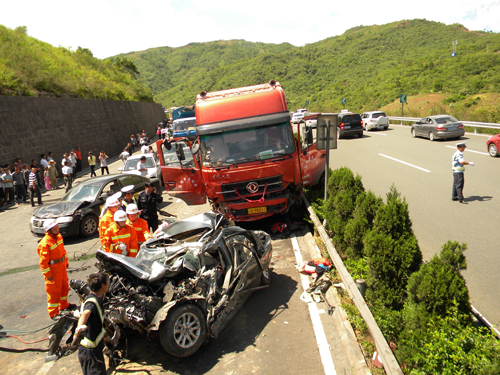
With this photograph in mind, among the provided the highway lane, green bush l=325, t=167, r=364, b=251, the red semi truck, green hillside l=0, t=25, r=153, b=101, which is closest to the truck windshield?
the red semi truck

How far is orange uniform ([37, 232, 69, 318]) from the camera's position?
6406mm

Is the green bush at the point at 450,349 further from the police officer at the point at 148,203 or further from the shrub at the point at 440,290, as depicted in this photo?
the police officer at the point at 148,203

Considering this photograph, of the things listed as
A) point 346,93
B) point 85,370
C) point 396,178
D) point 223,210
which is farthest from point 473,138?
point 346,93

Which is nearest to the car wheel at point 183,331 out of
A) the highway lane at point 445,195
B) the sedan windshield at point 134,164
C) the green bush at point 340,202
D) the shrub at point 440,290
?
the shrub at point 440,290

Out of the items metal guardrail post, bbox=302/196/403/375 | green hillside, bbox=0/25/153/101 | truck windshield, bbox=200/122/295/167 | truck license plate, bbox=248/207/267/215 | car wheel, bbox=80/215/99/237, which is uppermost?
green hillside, bbox=0/25/153/101

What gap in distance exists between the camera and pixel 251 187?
368 inches

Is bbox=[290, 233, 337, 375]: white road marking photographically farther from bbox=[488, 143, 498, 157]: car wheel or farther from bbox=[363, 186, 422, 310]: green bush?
bbox=[488, 143, 498, 157]: car wheel

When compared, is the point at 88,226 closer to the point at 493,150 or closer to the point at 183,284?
the point at 183,284

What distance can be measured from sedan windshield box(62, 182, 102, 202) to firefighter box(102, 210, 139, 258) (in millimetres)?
5553

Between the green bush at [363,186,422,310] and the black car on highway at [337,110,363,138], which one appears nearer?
the green bush at [363,186,422,310]

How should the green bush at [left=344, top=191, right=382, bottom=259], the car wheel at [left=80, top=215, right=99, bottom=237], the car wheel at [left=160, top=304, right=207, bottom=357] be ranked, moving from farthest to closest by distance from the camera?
the car wheel at [left=80, top=215, right=99, bottom=237], the green bush at [left=344, top=191, right=382, bottom=259], the car wheel at [left=160, top=304, right=207, bottom=357]

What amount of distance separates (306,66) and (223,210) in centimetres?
11217

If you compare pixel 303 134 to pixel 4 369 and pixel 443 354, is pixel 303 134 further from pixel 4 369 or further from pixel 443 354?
pixel 4 369

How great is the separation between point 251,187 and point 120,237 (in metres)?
3.57
